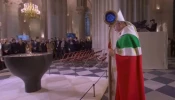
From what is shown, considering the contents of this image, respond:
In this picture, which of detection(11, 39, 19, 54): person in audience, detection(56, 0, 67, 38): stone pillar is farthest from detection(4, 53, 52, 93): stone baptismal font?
detection(56, 0, 67, 38): stone pillar

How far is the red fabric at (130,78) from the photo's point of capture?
120 inches

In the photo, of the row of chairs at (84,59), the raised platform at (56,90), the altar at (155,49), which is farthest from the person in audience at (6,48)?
the altar at (155,49)

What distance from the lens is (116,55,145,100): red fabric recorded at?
10.0ft

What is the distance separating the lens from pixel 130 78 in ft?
10.0

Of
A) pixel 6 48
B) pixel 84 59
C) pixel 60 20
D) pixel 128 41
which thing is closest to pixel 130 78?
pixel 128 41

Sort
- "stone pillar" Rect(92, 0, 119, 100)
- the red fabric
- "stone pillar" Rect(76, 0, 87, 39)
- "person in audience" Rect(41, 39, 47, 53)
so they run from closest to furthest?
the red fabric → "stone pillar" Rect(92, 0, 119, 100) → "person in audience" Rect(41, 39, 47, 53) → "stone pillar" Rect(76, 0, 87, 39)

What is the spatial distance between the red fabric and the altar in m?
5.77

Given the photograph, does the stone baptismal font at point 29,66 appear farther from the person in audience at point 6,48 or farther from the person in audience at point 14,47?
the person in audience at point 14,47

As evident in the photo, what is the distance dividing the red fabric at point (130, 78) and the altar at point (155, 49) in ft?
18.9

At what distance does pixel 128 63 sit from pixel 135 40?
42cm

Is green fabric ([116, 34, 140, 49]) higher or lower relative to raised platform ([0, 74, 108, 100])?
higher

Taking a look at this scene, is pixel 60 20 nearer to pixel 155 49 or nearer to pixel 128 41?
pixel 155 49

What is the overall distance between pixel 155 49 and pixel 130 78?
6.05 m

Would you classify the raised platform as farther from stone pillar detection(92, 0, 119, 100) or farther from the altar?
stone pillar detection(92, 0, 119, 100)
